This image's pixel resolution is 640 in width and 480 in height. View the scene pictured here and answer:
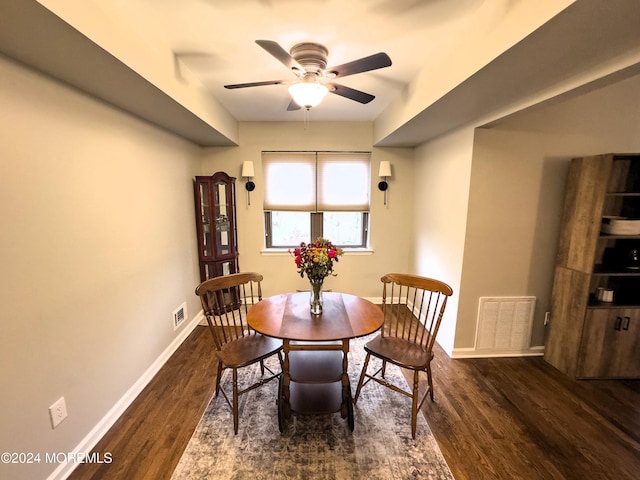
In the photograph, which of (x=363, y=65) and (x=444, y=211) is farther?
(x=444, y=211)

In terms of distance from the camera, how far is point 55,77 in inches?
62.2

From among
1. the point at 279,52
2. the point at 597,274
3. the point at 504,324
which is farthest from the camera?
the point at 504,324

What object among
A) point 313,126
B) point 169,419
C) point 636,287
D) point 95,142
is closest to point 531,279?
point 636,287

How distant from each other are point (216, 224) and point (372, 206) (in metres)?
2.13

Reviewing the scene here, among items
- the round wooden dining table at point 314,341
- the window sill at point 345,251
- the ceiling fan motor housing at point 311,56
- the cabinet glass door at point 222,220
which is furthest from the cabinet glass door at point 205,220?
the ceiling fan motor housing at point 311,56

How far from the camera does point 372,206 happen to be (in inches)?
160

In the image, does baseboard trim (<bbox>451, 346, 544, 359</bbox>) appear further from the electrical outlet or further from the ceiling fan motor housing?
the electrical outlet

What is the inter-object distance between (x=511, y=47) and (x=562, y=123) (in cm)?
184

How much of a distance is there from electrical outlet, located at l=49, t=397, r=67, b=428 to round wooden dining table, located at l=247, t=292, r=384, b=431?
1098 mm

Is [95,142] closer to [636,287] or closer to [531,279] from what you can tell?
[531,279]

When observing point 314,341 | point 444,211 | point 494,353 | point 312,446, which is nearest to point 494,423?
point 494,353

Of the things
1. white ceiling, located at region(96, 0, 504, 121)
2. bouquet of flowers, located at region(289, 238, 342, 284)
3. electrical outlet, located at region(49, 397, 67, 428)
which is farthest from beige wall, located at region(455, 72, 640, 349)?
electrical outlet, located at region(49, 397, 67, 428)

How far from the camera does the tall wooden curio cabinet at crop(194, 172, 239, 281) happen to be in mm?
3473

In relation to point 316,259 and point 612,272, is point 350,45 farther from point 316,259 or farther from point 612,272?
point 612,272
